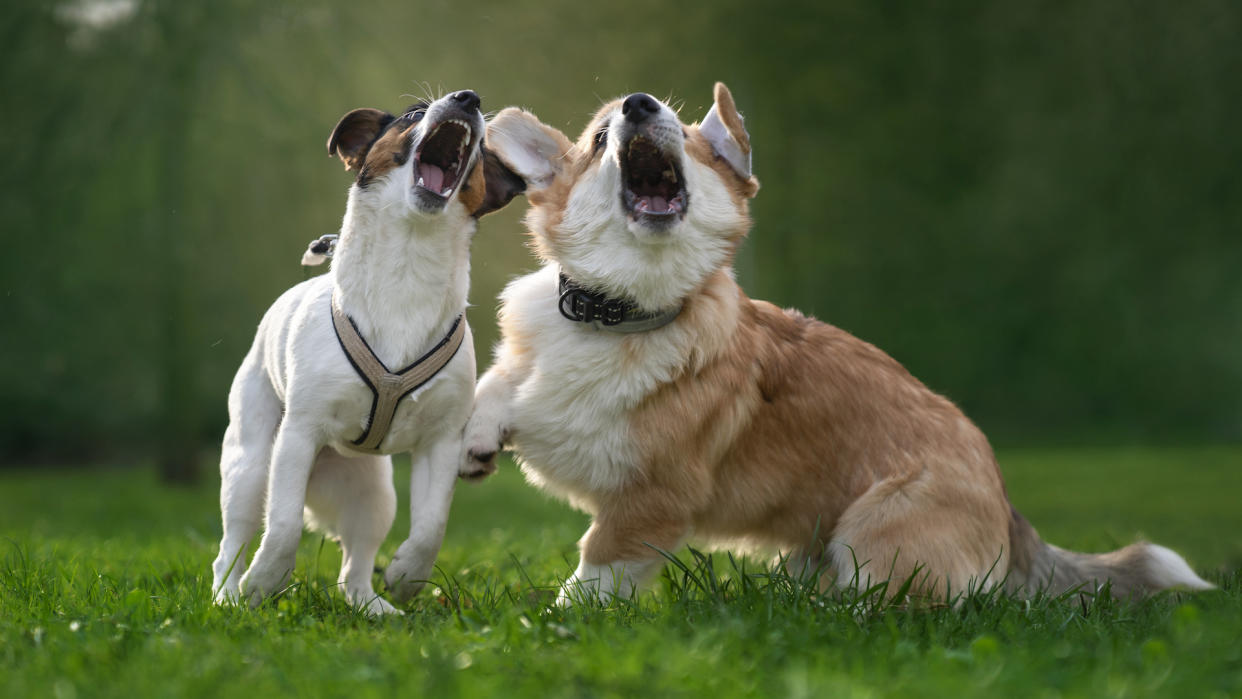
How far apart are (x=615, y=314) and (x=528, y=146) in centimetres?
75

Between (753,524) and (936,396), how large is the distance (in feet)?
3.06

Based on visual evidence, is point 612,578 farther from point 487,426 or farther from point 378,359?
point 378,359

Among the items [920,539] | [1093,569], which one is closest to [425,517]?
[920,539]

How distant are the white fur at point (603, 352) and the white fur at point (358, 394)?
22 cm

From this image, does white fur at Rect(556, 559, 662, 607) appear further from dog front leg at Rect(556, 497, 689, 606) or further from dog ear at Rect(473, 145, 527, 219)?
dog ear at Rect(473, 145, 527, 219)

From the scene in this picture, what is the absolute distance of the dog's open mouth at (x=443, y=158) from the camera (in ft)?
12.2

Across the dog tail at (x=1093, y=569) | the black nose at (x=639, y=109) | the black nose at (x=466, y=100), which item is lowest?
the dog tail at (x=1093, y=569)

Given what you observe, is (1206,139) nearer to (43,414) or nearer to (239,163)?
(239,163)

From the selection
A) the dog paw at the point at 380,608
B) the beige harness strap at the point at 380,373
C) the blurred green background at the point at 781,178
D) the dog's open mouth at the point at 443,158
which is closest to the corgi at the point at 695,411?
the dog's open mouth at the point at 443,158

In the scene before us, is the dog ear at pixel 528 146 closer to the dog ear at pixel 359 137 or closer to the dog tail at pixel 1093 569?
the dog ear at pixel 359 137

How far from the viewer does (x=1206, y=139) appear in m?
15.7

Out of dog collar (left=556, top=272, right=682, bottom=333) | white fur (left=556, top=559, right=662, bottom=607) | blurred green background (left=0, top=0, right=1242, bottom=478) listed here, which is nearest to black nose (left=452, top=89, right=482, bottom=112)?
dog collar (left=556, top=272, right=682, bottom=333)

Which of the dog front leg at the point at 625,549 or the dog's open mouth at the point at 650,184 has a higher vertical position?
the dog's open mouth at the point at 650,184

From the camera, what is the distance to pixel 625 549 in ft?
12.2
